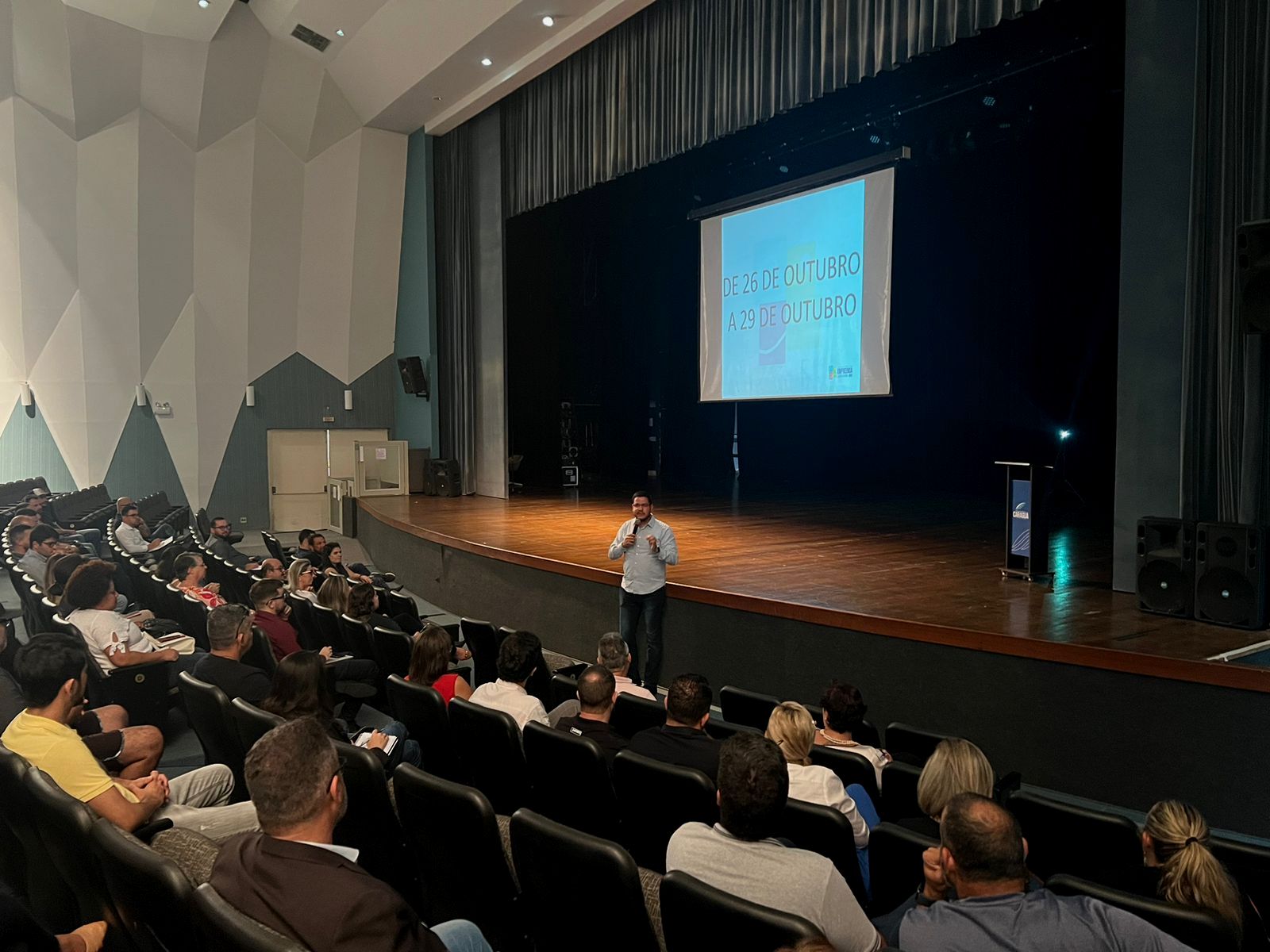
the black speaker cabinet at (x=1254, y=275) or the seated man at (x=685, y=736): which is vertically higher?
the black speaker cabinet at (x=1254, y=275)

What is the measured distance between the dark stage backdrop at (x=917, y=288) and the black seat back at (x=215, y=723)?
844cm

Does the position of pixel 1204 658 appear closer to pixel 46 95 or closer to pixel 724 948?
pixel 724 948

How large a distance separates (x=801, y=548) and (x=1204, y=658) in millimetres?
4125

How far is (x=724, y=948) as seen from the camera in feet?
5.72

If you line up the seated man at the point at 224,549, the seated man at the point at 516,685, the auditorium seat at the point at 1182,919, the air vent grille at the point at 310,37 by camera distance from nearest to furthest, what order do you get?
the auditorium seat at the point at 1182,919, the seated man at the point at 516,685, the seated man at the point at 224,549, the air vent grille at the point at 310,37

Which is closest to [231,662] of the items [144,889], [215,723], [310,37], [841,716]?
[215,723]

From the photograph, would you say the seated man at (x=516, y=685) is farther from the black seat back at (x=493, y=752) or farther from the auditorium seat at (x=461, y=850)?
the auditorium seat at (x=461, y=850)

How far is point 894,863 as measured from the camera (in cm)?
241

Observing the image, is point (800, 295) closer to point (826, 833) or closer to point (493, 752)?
point (493, 752)

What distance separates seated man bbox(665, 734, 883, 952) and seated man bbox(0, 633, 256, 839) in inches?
60.1

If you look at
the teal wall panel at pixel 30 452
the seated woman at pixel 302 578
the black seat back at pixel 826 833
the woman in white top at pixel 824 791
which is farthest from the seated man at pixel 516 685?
the teal wall panel at pixel 30 452

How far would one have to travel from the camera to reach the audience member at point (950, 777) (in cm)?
255

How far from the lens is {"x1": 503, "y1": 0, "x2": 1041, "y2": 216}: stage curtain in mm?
7020

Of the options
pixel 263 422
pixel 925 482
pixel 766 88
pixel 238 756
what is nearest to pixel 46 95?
pixel 263 422
